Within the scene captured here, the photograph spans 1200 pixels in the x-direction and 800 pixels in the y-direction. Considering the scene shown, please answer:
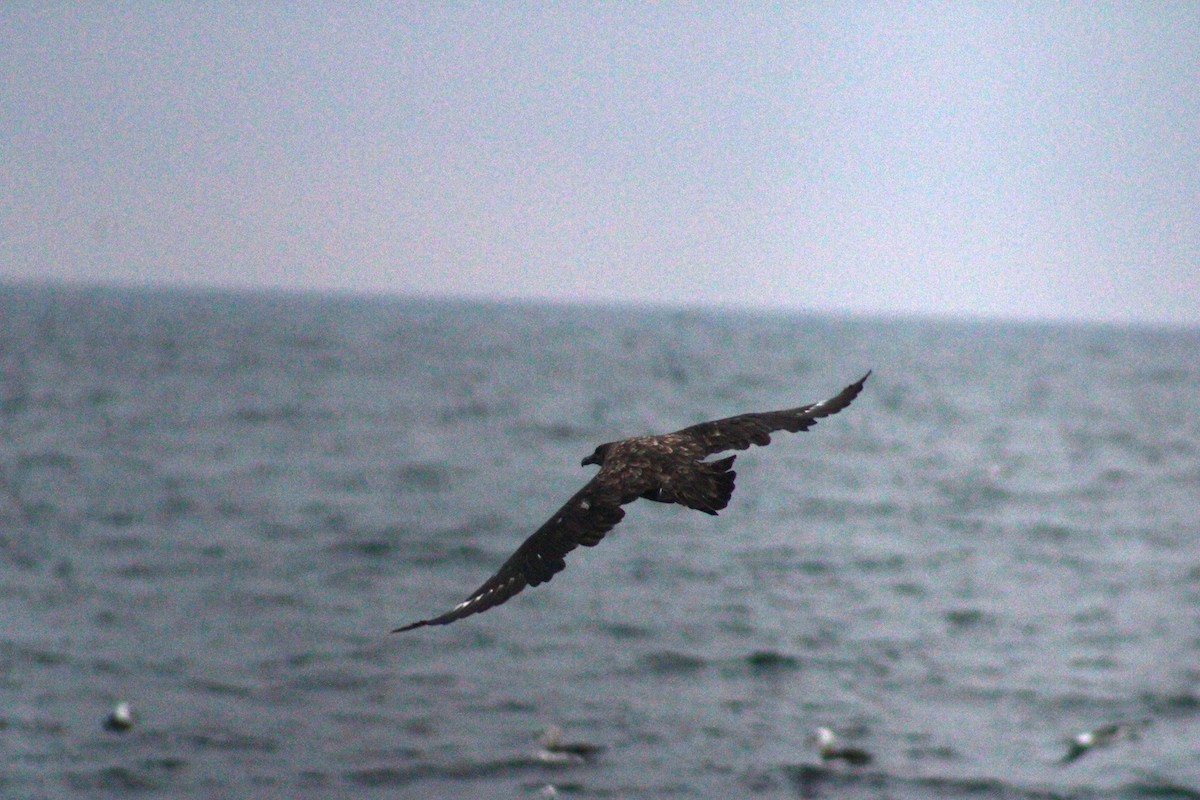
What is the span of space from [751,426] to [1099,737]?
8.63 m

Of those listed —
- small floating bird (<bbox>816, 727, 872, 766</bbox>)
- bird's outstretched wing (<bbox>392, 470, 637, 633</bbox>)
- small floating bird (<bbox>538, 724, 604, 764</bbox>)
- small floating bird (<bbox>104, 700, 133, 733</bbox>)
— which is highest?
bird's outstretched wing (<bbox>392, 470, 637, 633</bbox>)

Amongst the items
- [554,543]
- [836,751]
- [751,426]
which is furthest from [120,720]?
[554,543]

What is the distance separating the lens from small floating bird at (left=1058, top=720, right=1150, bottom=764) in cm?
1594

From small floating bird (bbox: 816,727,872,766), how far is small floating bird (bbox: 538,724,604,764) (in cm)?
258

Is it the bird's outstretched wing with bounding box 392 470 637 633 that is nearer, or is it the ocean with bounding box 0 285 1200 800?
the bird's outstretched wing with bounding box 392 470 637 633

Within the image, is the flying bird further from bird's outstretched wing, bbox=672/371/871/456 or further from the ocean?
the ocean

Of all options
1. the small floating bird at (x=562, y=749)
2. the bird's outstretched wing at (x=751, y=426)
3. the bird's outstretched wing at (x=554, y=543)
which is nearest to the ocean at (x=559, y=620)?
the small floating bird at (x=562, y=749)

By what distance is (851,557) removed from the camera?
2783cm

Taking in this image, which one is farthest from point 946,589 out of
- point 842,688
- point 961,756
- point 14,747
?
point 14,747

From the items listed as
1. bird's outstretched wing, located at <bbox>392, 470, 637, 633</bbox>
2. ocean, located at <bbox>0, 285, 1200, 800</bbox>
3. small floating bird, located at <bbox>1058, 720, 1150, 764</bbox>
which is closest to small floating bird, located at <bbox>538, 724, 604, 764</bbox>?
ocean, located at <bbox>0, 285, 1200, 800</bbox>

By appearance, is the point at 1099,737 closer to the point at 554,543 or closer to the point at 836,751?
the point at 836,751

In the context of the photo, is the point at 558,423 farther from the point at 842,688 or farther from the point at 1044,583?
the point at 842,688

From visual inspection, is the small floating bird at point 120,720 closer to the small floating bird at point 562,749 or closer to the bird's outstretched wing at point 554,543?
the small floating bird at point 562,749

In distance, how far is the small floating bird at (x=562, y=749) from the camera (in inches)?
588
